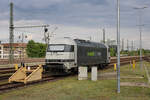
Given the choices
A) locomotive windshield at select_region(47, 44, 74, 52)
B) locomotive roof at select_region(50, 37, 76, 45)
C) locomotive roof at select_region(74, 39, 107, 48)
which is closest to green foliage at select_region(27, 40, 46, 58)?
locomotive roof at select_region(74, 39, 107, 48)

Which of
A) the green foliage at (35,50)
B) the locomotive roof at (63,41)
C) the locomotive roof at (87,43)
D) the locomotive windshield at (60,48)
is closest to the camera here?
the locomotive windshield at (60,48)

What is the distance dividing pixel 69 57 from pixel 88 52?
443cm

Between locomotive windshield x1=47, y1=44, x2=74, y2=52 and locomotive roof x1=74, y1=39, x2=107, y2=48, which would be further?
locomotive roof x1=74, y1=39, x2=107, y2=48

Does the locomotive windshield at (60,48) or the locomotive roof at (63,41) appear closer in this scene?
the locomotive windshield at (60,48)

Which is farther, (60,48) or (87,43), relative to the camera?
(87,43)

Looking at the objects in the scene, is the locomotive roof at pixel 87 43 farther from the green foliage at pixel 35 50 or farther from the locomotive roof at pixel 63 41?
the green foliage at pixel 35 50

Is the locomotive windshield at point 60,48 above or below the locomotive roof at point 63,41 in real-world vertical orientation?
below

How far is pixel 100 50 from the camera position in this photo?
2506 cm

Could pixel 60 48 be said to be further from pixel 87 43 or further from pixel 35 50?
pixel 35 50

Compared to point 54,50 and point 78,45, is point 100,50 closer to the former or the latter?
point 78,45

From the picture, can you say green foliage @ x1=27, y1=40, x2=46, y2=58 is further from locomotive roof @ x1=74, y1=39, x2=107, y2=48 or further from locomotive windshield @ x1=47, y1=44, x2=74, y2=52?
locomotive windshield @ x1=47, y1=44, x2=74, y2=52

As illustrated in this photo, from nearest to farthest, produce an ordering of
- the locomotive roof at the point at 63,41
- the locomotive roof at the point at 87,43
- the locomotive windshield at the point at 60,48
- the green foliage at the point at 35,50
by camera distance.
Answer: the locomotive windshield at the point at 60,48 → the locomotive roof at the point at 63,41 → the locomotive roof at the point at 87,43 → the green foliage at the point at 35,50

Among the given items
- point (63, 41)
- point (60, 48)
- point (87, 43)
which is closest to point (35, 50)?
point (87, 43)

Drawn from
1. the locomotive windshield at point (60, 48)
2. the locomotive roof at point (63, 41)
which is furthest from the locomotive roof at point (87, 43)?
the locomotive windshield at point (60, 48)
